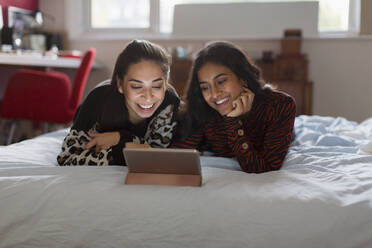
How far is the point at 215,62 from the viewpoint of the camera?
119cm

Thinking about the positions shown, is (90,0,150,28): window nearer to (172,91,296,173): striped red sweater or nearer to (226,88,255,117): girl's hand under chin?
(172,91,296,173): striped red sweater

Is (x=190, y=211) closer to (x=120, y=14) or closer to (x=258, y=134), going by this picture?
(x=258, y=134)

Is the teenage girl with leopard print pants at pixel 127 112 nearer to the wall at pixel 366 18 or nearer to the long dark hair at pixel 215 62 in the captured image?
the long dark hair at pixel 215 62

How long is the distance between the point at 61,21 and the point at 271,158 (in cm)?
323

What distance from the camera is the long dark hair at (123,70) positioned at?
46.7 inches

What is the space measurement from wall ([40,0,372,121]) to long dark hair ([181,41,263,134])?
2.15 m

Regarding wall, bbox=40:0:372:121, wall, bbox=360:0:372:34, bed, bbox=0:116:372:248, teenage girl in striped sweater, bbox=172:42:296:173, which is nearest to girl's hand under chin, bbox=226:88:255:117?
teenage girl in striped sweater, bbox=172:42:296:173

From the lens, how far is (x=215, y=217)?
2.73 ft

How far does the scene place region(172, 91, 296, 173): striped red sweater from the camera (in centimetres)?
113

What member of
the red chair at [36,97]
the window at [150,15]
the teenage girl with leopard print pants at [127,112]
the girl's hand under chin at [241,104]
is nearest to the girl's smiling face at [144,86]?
the teenage girl with leopard print pants at [127,112]

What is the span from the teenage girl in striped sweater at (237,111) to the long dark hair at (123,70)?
0.13 m

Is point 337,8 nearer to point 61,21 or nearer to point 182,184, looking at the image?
point 61,21

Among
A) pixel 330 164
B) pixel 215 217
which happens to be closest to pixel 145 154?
pixel 215 217

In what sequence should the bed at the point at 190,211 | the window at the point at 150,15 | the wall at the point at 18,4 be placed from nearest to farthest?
the bed at the point at 190,211 < the wall at the point at 18,4 < the window at the point at 150,15
